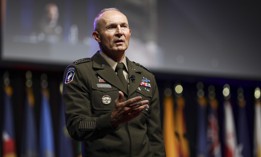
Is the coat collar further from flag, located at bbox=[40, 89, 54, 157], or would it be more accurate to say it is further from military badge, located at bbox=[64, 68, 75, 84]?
flag, located at bbox=[40, 89, 54, 157]

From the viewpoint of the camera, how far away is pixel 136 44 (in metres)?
5.29

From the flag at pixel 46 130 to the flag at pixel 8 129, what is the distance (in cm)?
29

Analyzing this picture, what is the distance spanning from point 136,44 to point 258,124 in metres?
2.01

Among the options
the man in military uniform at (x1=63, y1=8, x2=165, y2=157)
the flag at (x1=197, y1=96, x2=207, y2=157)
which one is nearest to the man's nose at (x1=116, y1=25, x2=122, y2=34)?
the man in military uniform at (x1=63, y1=8, x2=165, y2=157)

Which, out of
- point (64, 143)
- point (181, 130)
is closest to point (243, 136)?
point (181, 130)

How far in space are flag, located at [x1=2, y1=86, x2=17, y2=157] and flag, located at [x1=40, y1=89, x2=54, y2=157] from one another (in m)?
0.29

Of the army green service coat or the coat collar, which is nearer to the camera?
the army green service coat

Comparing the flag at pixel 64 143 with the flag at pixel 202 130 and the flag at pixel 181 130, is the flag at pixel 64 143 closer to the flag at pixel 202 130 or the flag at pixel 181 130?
the flag at pixel 181 130

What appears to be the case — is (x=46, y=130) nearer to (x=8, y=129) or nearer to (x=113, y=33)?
(x=8, y=129)

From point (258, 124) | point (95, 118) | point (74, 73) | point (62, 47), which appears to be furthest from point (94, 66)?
point (258, 124)

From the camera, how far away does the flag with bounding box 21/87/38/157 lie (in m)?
4.91

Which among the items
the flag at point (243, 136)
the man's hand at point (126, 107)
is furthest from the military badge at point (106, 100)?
the flag at point (243, 136)

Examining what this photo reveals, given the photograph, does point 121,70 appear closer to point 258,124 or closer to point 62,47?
point 62,47

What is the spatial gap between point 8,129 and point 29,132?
21cm
